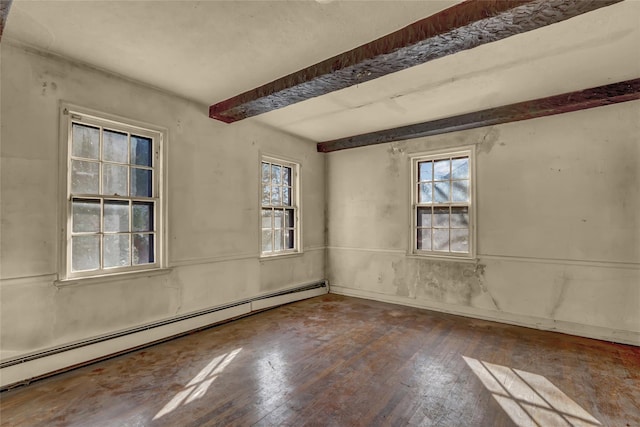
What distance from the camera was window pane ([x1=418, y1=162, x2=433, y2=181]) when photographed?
4719 millimetres

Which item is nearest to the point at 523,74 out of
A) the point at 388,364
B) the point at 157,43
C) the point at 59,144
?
the point at 388,364

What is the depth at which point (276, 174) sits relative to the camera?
16.3 ft

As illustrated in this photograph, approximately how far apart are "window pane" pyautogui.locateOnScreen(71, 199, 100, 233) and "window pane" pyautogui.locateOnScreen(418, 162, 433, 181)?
14.2ft

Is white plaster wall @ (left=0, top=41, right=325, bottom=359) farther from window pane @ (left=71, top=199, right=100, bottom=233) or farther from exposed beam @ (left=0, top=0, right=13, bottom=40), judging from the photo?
exposed beam @ (left=0, top=0, right=13, bottom=40)

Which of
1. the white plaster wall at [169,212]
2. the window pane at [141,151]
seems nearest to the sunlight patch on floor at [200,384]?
the white plaster wall at [169,212]

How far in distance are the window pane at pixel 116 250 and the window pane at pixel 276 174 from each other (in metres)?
2.32

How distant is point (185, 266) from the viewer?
11.6ft

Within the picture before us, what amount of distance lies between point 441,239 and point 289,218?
99.4 inches

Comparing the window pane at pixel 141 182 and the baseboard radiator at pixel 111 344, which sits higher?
the window pane at pixel 141 182

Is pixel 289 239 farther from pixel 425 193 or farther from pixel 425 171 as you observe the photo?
pixel 425 171

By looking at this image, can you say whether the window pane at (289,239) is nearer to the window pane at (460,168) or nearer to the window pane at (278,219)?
the window pane at (278,219)

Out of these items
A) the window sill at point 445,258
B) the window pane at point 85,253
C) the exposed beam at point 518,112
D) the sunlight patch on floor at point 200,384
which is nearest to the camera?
the sunlight patch on floor at point 200,384

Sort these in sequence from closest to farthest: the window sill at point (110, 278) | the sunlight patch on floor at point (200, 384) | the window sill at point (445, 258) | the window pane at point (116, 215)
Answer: the sunlight patch on floor at point (200, 384)
the window sill at point (110, 278)
the window pane at point (116, 215)
the window sill at point (445, 258)

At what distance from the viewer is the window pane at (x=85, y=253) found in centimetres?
276
